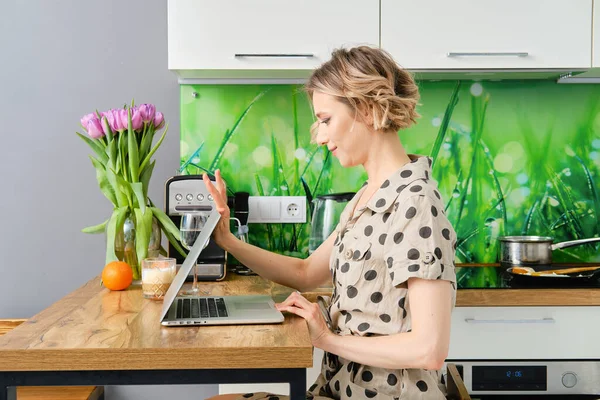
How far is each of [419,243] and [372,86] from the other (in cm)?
37

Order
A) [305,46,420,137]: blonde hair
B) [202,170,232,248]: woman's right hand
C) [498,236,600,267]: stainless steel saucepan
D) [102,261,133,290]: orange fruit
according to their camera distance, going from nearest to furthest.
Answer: [305,46,420,137]: blonde hair → [202,170,232,248]: woman's right hand → [102,261,133,290]: orange fruit → [498,236,600,267]: stainless steel saucepan

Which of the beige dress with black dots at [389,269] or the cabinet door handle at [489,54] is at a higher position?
the cabinet door handle at [489,54]

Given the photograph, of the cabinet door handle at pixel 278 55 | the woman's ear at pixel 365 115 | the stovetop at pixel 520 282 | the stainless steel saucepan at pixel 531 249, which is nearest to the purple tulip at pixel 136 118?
the cabinet door handle at pixel 278 55

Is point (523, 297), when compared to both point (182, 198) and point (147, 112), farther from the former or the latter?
point (147, 112)

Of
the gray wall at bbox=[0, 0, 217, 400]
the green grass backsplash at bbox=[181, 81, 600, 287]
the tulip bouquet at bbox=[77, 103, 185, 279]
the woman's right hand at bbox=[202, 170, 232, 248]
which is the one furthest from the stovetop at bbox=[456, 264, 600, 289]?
the gray wall at bbox=[0, 0, 217, 400]

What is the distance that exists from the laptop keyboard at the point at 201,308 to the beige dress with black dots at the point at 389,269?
0.26 metres

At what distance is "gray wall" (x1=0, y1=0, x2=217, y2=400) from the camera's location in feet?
8.66

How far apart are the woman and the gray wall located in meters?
1.23

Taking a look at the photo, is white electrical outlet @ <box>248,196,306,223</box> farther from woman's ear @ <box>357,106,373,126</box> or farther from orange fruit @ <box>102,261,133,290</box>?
woman's ear @ <box>357,106,373,126</box>

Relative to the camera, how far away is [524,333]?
2.15 m

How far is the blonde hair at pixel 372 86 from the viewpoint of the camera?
4.90 feet

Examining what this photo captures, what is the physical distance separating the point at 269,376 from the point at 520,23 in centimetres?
162

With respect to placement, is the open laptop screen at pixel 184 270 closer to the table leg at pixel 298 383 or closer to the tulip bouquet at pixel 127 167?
the table leg at pixel 298 383

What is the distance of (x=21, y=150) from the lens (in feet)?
8.70
